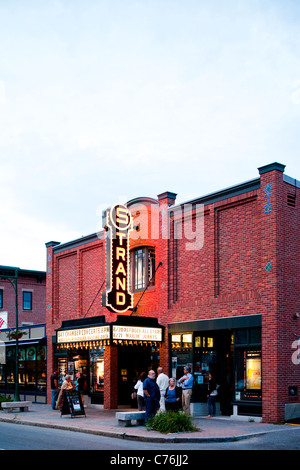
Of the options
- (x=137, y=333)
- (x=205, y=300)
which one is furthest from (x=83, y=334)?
(x=205, y=300)

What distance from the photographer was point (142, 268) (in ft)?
84.8

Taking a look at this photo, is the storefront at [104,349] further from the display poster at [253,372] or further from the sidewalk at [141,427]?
the display poster at [253,372]

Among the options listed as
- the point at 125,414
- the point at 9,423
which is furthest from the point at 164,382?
the point at 9,423

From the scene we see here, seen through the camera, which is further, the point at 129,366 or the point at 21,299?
the point at 21,299

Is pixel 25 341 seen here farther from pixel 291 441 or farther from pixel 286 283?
pixel 291 441

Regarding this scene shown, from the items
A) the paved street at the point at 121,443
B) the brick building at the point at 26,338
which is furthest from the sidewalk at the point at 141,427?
the brick building at the point at 26,338

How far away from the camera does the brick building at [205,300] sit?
62.1ft

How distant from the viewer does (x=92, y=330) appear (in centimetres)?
2319

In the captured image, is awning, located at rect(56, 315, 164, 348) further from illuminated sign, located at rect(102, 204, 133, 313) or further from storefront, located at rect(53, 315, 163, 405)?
illuminated sign, located at rect(102, 204, 133, 313)

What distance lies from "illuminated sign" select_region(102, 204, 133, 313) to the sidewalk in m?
4.62

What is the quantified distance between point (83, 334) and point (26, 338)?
1236cm

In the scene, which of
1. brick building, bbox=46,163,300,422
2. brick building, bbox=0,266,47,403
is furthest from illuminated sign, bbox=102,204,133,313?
brick building, bbox=0,266,47,403

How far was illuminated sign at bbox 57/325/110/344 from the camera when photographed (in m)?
22.4

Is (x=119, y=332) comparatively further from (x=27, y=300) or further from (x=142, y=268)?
(x=27, y=300)
